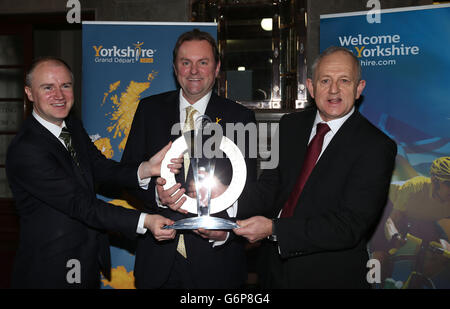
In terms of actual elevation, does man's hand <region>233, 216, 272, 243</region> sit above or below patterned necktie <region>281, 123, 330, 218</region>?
below

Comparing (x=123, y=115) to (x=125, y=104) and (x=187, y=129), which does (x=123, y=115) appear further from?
(x=187, y=129)

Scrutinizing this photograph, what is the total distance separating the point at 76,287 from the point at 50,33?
7.09 m

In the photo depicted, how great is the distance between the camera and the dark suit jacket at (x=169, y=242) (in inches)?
76.6

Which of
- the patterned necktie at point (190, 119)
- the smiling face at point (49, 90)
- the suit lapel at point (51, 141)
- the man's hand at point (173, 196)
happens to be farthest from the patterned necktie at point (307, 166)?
the smiling face at point (49, 90)

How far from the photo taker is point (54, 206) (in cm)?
184

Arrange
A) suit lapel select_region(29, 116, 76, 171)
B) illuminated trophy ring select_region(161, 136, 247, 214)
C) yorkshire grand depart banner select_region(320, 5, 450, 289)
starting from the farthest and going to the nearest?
yorkshire grand depart banner select_region(320, 5, 450, 289), suit lapel select_region(29, 116, 76, 171), illuminated trophy ring select_region(161, 136, 247, 214)

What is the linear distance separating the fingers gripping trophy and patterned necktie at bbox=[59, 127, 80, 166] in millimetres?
579

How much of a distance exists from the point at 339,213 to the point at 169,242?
0.91m

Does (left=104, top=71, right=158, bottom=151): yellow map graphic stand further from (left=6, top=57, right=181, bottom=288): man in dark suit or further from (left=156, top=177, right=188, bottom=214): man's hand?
(left=156, top=177, right=188, bottom=214): man's hand

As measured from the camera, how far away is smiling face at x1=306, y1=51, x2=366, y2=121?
177 cm

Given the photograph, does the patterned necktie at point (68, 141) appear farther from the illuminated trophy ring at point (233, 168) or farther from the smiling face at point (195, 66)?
the smiling face at point (195, 66)

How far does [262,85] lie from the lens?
13.5ft

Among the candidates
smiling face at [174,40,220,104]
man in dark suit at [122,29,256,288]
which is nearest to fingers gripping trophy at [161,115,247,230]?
man in dark suit at [122,29,256,288]
